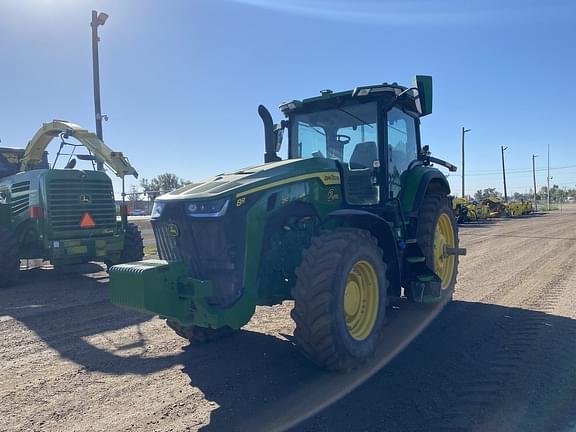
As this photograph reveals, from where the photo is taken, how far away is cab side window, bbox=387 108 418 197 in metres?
5.68

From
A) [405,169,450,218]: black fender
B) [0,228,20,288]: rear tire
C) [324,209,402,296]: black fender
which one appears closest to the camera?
[324,209,402,296]: black fender

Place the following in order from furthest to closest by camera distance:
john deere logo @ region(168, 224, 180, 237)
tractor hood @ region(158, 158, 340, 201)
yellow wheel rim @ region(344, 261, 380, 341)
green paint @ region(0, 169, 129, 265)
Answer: green paint @ region(0, 169, 129, 265) < yellow wheel rim @ region(344, 261, 380, 341) < john deere logo @ region(168, 224, 180, 237) < tractor hood @ region(158, 158, 340, 201)

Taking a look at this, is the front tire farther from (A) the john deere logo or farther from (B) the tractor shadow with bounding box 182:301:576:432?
(A) the john deere logo

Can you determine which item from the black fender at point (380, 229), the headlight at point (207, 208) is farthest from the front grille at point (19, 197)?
the black fender at point (380, 229)

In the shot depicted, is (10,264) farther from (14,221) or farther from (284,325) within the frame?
(284,325)

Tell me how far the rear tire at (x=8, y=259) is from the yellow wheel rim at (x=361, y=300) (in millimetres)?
6725

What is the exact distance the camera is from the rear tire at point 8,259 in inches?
330

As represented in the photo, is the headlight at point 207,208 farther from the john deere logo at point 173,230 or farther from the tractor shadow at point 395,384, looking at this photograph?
the tractor shadow at point 395,384

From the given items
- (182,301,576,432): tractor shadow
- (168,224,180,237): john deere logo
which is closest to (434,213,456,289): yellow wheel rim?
(182,301,576,432): tractor shadow

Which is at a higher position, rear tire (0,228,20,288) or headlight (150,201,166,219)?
headlight (150,201,166,219)

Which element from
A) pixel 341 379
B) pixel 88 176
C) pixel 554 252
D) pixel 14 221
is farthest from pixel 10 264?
pixel 554 252

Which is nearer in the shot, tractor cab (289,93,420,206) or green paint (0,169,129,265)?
tractor cab (289,93,420,206)

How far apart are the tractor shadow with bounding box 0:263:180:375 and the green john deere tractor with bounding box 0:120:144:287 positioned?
52 cm

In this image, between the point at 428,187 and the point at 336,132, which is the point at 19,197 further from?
the point at 428,187
